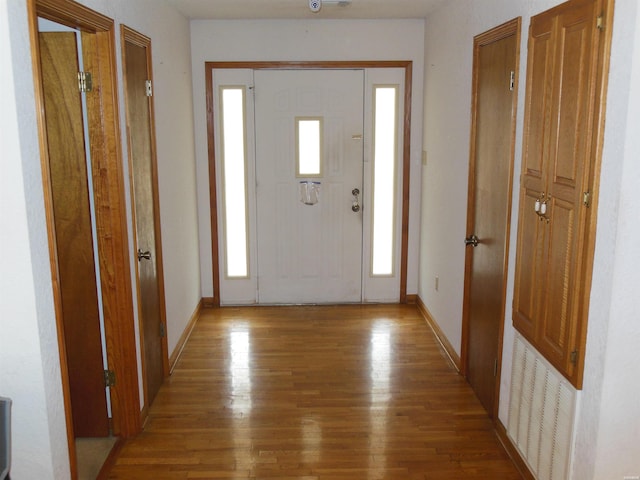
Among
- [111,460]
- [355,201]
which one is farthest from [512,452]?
[355,201]

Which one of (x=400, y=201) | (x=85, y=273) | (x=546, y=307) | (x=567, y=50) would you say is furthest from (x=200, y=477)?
(x=400, y=201)

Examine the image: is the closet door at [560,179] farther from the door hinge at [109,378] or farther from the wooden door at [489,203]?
the door hinge at [109,378]

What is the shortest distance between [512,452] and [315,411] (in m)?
1.12

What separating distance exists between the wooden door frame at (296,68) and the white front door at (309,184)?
0.06 meters

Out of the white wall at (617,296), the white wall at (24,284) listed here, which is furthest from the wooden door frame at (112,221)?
the white wall at (617,296)

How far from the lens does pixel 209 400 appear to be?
361cm

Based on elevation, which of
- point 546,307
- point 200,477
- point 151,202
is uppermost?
point 151,202

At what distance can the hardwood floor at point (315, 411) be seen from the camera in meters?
2.94

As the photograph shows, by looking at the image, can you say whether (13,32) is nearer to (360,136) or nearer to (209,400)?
(209,400)

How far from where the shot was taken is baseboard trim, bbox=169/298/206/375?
408 cm

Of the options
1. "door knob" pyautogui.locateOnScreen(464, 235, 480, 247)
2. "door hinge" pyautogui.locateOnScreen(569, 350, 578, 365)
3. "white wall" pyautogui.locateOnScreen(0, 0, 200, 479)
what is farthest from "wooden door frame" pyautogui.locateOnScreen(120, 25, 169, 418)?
"door hinge" pyautogui.locateOnScreen(569, 350, 578, 365)

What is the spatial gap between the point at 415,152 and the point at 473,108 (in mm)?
1486

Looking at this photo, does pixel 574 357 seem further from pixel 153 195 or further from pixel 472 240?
pixel 153 195

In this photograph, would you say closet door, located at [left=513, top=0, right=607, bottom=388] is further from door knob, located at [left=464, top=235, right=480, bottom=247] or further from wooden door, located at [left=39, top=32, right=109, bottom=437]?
wooden door, located at [left=39, top=32, right=109, bottom=437]
